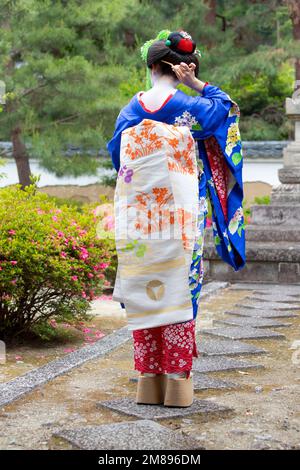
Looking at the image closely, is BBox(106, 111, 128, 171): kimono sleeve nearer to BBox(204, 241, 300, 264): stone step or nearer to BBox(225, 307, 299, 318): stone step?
BBox(225, 307, 299, 318): stone step

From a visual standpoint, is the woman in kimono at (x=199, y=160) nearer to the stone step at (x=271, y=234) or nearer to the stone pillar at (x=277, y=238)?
the stone pillar at (x=277, y=238)

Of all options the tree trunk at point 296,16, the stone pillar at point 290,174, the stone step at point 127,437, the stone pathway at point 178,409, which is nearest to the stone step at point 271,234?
the stone pillar at point 290,174

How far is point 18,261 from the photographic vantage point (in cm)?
558

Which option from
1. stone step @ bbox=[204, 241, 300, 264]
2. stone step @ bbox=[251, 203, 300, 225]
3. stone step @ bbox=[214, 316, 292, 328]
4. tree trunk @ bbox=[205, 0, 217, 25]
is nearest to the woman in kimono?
stone step @ bbox=[214, 316, 292, 328]

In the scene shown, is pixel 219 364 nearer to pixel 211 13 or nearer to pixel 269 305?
pixel 269 305

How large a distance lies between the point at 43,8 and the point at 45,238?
926cm

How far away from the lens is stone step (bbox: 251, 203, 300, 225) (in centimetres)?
998

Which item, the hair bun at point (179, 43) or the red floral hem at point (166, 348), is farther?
the hair bun at point (179, 43)

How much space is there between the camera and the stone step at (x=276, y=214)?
998 centimetres

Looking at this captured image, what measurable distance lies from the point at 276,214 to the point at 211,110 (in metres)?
6.02

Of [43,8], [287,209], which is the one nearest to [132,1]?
[43,8]

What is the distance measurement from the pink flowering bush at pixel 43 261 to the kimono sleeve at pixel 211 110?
1.86 meters

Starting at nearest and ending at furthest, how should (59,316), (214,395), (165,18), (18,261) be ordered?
(214,395) → (18,261) → (59,316) → (165,18)
